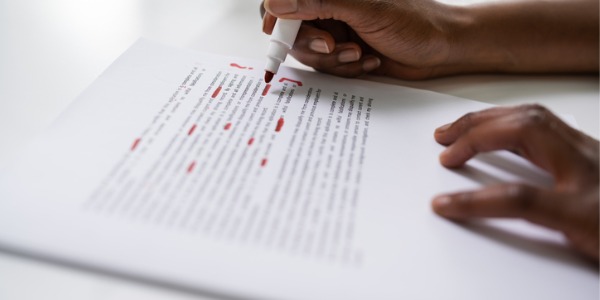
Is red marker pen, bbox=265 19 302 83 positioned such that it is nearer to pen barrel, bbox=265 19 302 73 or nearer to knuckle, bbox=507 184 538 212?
pen barrel, bbox=265 19 302 73

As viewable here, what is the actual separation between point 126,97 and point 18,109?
0.12 m

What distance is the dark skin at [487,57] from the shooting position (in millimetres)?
386

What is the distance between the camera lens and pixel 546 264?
0.38 m

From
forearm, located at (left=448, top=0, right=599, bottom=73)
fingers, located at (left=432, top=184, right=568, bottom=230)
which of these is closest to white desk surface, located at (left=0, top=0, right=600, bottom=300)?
forearm, located at (left=448, top=0, right=599, bottom=73)

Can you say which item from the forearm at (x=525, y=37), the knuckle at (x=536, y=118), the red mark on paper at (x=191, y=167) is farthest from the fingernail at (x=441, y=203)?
the forearm at (x=525, y=37)

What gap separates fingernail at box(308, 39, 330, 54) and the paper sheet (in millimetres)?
115

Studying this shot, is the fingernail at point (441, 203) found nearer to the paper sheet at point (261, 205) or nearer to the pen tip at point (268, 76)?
the paper sheet at point (261, 205)

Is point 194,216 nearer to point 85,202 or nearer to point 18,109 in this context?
point 85,202

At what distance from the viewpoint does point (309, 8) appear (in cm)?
57

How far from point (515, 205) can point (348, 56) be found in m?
0.31

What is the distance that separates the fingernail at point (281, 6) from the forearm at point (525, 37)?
0.79ft

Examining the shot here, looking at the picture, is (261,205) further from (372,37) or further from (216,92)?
(372,37)

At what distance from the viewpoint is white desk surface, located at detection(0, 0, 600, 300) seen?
19.4 inches

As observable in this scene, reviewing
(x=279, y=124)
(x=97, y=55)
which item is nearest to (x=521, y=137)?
(x=279, y=124)
